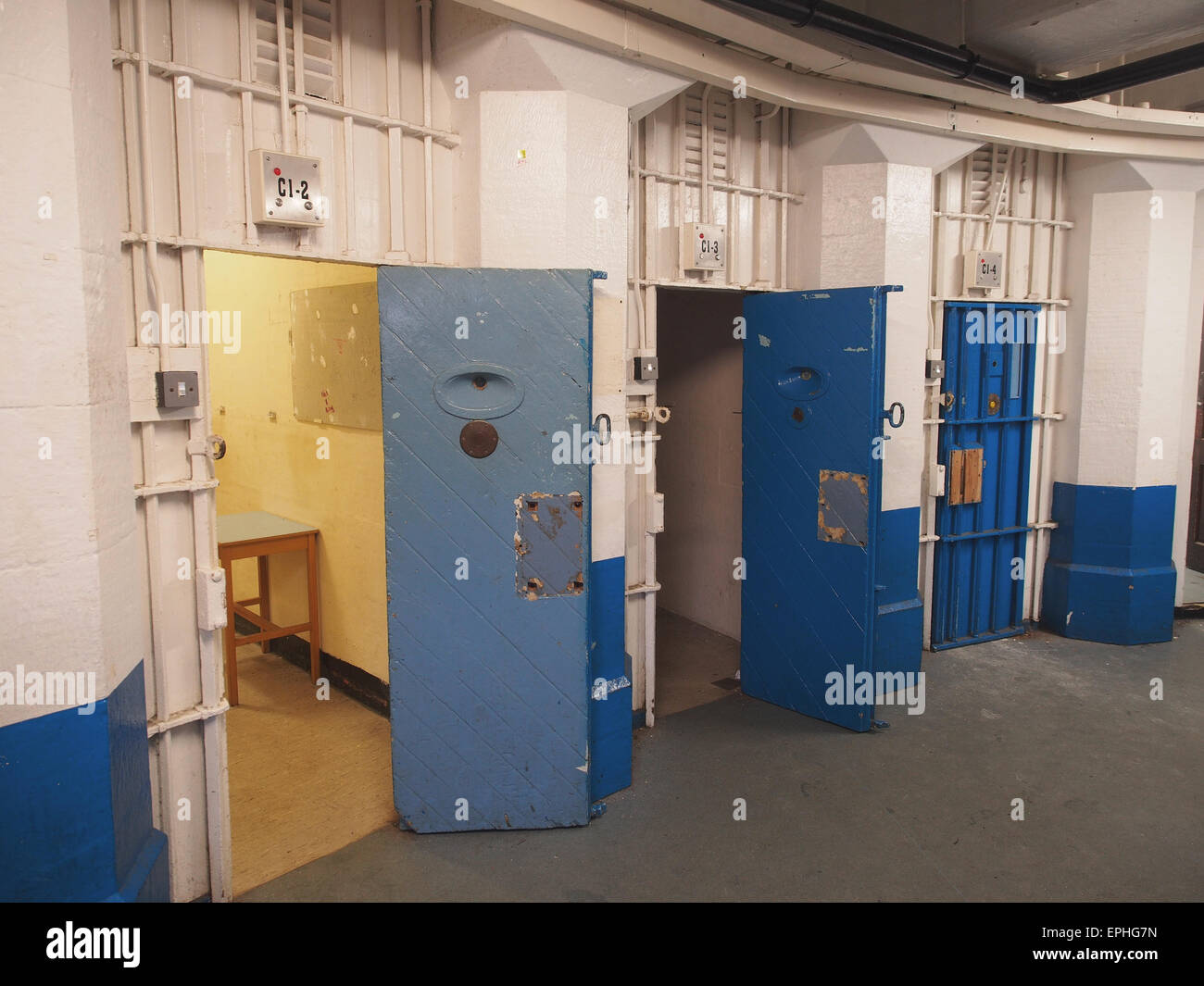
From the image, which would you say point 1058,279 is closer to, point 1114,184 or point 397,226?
point 1114,184

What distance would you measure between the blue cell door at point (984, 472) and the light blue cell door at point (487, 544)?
3.78m

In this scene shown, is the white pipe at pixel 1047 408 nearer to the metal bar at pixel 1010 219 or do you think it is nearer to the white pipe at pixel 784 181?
the metal bar at pixel 1010 219

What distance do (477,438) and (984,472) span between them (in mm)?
4691

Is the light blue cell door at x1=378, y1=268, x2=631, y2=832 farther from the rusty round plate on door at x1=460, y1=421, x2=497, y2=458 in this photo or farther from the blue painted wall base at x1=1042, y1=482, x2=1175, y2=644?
the blue painted wall base at x1=1042, y1=482, x2=1175, y2=644

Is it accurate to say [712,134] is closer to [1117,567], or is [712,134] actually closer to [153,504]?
[153,504]

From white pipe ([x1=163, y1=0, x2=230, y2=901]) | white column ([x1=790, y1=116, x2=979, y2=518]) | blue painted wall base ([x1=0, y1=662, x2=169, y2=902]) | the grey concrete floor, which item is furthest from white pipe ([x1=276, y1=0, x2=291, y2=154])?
white column ([x1=790, y1=116, x2=979, y2=518])

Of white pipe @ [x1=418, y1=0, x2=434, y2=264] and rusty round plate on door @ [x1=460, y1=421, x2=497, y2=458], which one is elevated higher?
white pipe @ [x1=418, y1=0, x2=434, y2=264]

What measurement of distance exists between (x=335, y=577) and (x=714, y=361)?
3.42m

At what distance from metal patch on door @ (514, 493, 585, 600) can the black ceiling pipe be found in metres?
2.52

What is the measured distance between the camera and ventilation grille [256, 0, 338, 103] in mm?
3662

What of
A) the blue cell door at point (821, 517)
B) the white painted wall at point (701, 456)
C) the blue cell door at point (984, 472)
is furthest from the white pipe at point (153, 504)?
the blue cell door at point (984, 472)

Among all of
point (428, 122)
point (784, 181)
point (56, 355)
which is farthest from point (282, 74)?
point (784, 181)
